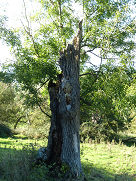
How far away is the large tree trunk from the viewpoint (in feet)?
20.5

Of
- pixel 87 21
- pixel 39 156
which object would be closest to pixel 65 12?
pixel 87 21

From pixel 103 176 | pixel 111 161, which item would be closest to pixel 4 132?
pixel 111 161

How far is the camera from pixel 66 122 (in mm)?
6488

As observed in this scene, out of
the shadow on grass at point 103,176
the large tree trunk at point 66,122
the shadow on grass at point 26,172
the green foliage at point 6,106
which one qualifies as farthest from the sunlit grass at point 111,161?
the green foliage at point 6,106

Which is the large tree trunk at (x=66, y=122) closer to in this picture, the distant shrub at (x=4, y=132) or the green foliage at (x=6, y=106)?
the distant shrub at (x=4, y=132)

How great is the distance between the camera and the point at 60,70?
7.68 meters

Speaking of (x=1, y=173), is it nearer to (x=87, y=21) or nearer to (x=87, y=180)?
(x=87, y=180)

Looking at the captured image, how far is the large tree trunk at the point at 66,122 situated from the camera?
20.5 feet

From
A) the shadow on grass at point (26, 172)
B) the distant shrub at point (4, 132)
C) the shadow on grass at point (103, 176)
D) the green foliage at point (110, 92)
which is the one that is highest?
the green foliage at point (110, 92)

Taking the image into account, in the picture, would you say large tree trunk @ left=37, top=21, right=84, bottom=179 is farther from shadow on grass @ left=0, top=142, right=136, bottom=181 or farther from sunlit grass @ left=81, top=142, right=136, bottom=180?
sunlit grass @ left=81, top=142, right=136, bottom=180

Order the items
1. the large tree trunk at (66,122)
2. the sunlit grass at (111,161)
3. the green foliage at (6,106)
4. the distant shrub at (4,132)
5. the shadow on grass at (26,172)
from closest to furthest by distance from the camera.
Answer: the shadow on grass at (26,172)
the large tree trunk at (66,122)
the sunlit grass at (111,161)
the distant shrub at (4,132)
the green foliage at (6,106)

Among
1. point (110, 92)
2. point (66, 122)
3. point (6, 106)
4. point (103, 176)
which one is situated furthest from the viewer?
point (6, 106)

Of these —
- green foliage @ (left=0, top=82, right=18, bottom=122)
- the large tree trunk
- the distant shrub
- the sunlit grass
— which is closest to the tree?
the large tree trunk

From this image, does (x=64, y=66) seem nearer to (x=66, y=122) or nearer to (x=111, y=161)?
(x=66, y=122)
